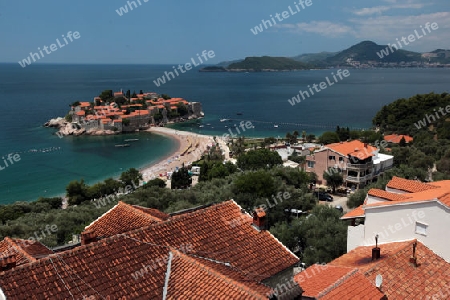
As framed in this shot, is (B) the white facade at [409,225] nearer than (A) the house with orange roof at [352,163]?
Yes

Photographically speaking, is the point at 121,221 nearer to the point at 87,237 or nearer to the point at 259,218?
the point at 87,237

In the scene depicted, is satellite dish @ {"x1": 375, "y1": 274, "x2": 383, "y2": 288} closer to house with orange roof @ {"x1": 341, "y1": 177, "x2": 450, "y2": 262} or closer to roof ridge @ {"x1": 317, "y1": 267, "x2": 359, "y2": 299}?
roof ridge @ {"x1": 317, "y1": 267, "x2": 359, "y2": 299}

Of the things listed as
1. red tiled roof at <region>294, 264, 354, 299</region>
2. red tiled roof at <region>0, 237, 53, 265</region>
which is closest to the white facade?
red tiled roof at <region>294, 264, 354, 299</region>

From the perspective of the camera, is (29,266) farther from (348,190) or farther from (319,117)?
(319,117)

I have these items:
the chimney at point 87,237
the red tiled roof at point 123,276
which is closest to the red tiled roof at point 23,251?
the chimney at point 87,237

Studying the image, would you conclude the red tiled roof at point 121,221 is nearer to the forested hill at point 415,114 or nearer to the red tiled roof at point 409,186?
the red tiled roof at point 409,186

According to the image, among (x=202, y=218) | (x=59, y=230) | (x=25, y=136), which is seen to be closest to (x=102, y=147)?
(x=25, y=136)

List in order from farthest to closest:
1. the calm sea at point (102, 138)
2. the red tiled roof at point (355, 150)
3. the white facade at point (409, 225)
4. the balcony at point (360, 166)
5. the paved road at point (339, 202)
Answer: the calm sea at point (102, 138), the red tiled roof at point (355, 150), the balcony at point (360, 166), the paved road at point (339, 202), the white facade at point (409, 225)

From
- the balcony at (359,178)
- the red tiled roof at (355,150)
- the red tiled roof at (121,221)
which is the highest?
the red tiled roof at (121,221)

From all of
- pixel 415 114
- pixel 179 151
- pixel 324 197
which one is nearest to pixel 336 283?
pixel 324 197
